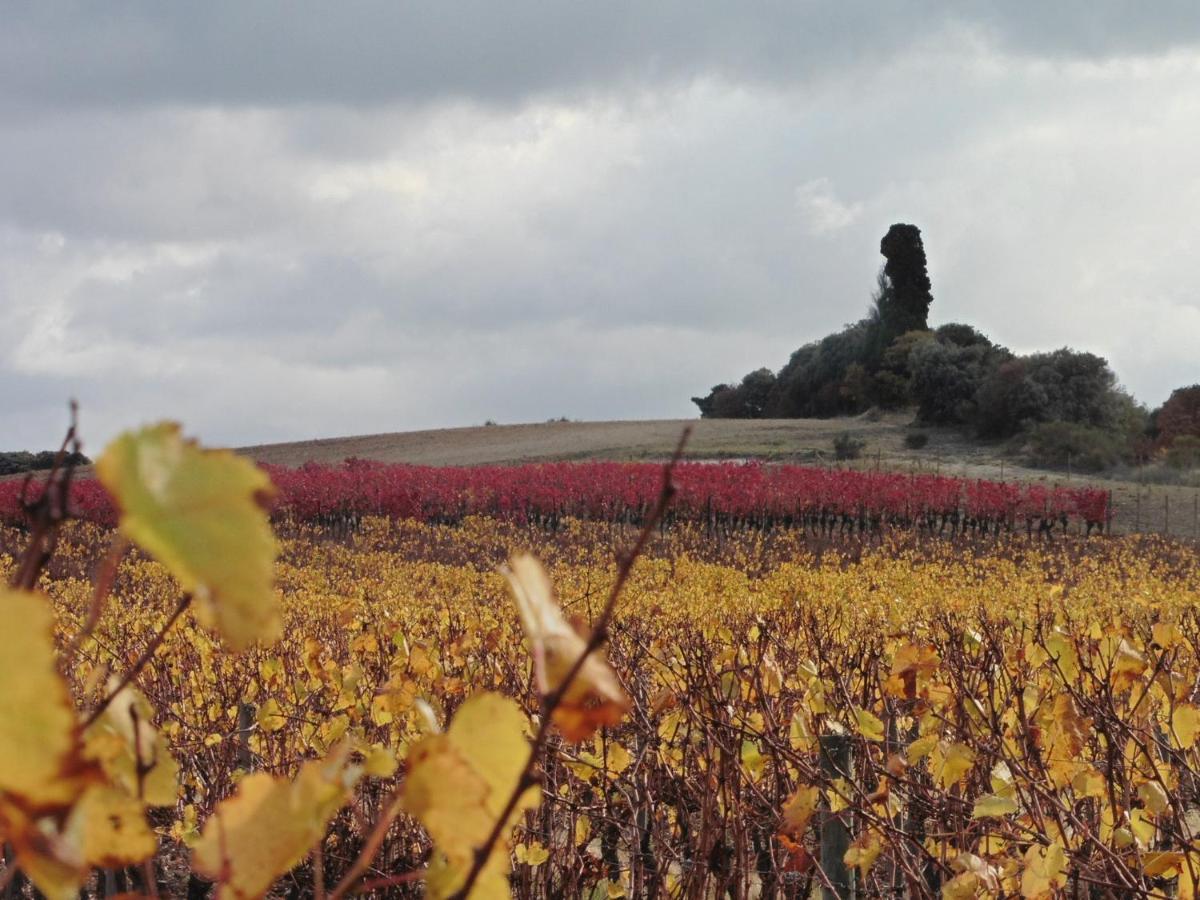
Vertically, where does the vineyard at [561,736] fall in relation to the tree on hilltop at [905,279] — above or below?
below

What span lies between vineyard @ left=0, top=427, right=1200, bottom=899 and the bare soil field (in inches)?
483

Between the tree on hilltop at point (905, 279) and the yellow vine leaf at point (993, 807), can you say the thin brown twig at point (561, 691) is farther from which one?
the tree on hilltop at point (905, 279)

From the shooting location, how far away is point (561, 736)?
132 inches

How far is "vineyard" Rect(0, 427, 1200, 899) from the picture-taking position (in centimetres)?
45

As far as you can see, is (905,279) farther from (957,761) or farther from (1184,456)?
(957,761)

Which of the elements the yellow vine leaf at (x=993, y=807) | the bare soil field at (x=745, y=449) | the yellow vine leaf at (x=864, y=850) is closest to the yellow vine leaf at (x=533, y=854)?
the yellow vine leaf at (x=864, y=850)

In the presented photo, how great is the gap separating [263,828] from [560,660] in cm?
19

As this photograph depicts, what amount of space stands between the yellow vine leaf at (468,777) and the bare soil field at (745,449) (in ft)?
66.5

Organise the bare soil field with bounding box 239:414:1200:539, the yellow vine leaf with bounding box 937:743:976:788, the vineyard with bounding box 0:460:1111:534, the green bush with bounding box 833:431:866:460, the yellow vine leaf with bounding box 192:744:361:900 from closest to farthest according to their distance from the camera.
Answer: the yellow vine leaf with bounding box 192:744:361:900
the yellow vine leaf with bounding box 937:743:976:788
the vineyard with bounding box 0:460:1111:534
the bare soil field with bounding box 239:414:1200:539
the green bush with bounding box 833:431:866:460

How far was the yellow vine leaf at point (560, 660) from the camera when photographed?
1.80 ft

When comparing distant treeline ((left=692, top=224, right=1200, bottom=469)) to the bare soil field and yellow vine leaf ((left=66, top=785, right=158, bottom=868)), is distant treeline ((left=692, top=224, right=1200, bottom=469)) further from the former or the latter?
yellow vine leaf ((left=66, top=785, right=158, bottom=868))

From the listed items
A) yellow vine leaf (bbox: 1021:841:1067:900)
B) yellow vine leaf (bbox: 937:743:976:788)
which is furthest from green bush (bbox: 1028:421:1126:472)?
yellow vine leaf (bbox: 1021:841:1067:900)

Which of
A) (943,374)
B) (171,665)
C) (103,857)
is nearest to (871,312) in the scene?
(943,374)

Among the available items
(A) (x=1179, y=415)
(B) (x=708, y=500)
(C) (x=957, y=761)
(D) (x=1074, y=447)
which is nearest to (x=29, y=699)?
(C) (x=957, y=761)
